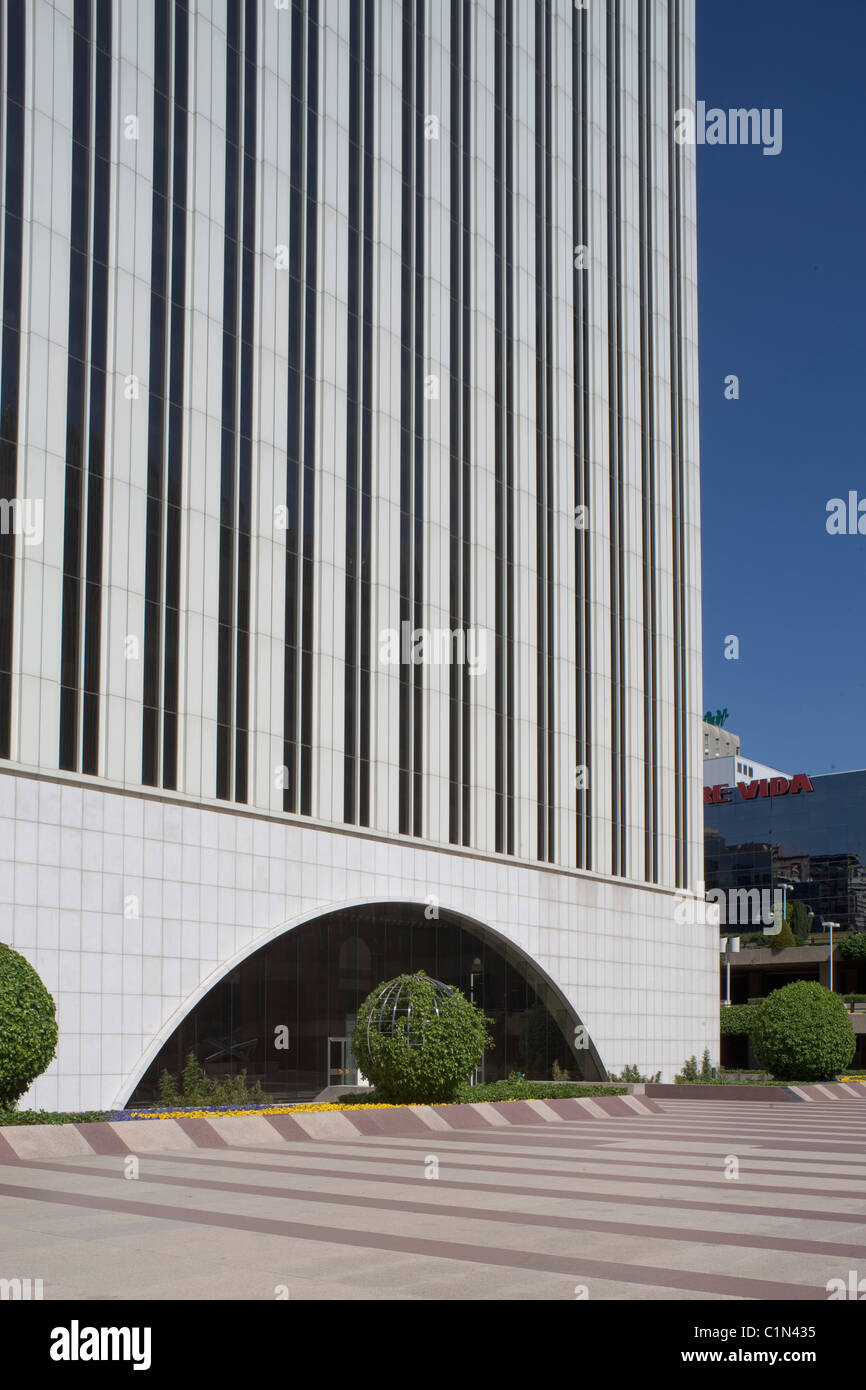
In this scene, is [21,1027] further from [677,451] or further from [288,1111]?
[677,451]

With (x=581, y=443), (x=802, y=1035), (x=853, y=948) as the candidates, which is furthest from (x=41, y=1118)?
(x=853, y=948)

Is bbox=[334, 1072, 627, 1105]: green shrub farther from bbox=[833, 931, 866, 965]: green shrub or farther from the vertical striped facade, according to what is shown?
bbox=[833, 931, 866, 965]: green shrub

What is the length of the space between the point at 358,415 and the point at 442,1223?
90.3 feet

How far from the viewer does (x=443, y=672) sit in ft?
128

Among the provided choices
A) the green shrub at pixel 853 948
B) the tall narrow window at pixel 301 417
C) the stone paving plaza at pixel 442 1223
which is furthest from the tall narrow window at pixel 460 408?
the green shrub at pixel 853 948

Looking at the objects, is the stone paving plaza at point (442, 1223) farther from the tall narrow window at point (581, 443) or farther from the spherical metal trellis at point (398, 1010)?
the tall narrow window at point (581, 443)

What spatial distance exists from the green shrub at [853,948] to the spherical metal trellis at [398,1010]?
256 ft

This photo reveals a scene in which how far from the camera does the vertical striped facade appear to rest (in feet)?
91.8

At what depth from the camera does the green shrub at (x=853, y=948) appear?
320 feet

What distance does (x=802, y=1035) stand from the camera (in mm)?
38719

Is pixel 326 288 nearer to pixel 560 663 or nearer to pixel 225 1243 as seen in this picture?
pixel 560 663
